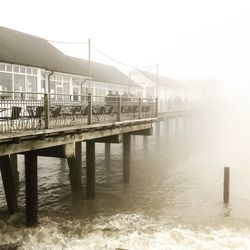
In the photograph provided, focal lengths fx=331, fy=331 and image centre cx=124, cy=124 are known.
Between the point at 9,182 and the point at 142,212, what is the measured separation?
5.61m

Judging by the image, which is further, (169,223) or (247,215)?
(247,215)

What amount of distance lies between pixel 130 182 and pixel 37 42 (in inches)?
471

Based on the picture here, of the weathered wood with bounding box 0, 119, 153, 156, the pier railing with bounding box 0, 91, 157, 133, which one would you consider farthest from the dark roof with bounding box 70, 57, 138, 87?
the weathered wood with bounding box 0, 119, 153, 156

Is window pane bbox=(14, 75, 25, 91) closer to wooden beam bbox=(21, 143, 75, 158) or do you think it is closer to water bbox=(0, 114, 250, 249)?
water bbox=(0, 114, 250, 249)

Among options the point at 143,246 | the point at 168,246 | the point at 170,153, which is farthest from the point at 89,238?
the point at 170,153

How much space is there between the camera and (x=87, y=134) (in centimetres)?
1286

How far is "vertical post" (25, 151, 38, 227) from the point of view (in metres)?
11.1

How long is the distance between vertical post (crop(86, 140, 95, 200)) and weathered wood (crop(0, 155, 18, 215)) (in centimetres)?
320

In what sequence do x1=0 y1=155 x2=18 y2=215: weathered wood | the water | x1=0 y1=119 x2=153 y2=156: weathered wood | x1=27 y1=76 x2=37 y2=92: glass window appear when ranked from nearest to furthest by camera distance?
1. x1=0 y1=119 x2=153 y2=156: weathered wood
2. the water
3. x1=0 y1=155 x2=18 y2=215: weathered wood
4. x1=27 y1=76 x2=37 y2=92: glass window

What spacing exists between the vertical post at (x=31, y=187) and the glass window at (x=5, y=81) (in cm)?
651

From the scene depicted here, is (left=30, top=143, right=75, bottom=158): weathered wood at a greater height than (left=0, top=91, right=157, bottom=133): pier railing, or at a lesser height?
lesser

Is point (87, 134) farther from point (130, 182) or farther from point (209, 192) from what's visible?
point (209, 192)

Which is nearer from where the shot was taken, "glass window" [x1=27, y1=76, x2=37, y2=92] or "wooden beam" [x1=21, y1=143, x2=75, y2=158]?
"wooden beam" [x1=21, y1=143, x2=75, y2=158]

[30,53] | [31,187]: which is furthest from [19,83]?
[31,187]
